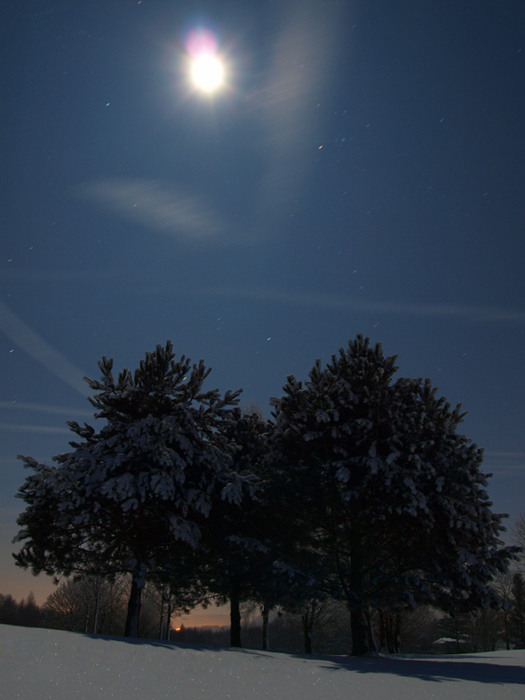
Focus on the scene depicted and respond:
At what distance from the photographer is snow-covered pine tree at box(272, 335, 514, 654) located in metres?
13.6

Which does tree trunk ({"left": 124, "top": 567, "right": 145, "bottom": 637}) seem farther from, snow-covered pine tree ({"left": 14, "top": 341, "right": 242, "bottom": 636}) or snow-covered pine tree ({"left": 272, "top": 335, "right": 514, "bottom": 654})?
snow-covered pine tree ({"left": 272, "top": 335, "right": 514, "bottom": 654})

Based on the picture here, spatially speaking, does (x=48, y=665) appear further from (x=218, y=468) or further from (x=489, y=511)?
(x=489, y=511)

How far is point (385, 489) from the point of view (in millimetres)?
13758

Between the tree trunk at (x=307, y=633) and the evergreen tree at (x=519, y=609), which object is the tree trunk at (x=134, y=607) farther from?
the evergreen tree at (x=519, y=609)

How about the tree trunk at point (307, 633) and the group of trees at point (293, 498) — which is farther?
the tree trunk at point (307, 633)

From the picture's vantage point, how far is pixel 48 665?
5.13 m

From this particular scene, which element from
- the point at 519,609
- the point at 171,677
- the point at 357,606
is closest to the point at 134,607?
the point at 357,606

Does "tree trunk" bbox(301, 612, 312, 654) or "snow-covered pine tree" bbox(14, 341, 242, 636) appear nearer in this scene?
"snow-covered pine tree" bbox(14, 341, 242, 636)

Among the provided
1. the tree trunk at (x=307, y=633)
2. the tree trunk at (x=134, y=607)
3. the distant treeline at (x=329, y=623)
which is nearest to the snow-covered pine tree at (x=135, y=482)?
the tree trunk at (x=134, y=607)

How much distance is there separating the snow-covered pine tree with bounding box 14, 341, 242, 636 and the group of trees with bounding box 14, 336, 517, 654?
0.17 ft

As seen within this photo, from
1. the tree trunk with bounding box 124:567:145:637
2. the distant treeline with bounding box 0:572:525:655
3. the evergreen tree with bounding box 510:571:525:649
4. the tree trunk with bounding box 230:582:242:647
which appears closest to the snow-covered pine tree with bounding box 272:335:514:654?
the tree trunk with bounding box 230:582:242:647

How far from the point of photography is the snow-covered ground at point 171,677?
4.74m

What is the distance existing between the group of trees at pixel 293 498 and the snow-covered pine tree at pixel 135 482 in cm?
5

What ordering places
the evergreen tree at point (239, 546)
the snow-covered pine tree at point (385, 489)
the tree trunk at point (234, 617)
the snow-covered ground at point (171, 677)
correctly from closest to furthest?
the snow-covered ground at point (171, 677) < the snow-covered pine tree at point (385, 489) < the evergreen tree at point (239, 546) < the tree trunk at point (234, 617)
